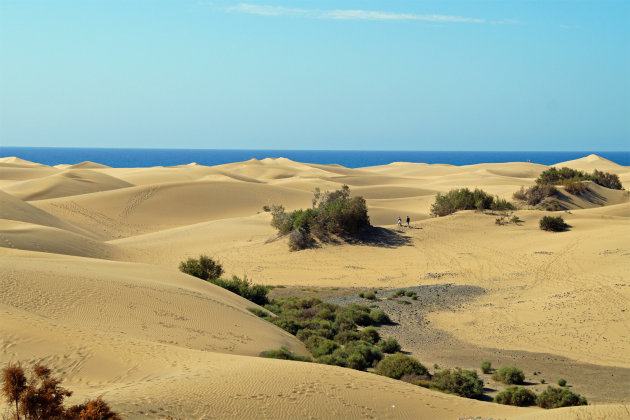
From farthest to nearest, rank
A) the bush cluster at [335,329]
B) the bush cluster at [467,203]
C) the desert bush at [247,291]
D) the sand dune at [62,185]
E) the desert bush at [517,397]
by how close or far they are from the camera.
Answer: the sand dune at [62,185], the bush cluster at [467,203], the desert bush at [247,291], the bush cluster at [335,329], the desert bush at [517,397]

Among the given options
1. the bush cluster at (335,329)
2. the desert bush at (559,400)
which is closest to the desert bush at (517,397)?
the desert bush at (559,400)

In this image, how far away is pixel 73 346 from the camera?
10.4m

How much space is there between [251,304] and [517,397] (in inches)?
398

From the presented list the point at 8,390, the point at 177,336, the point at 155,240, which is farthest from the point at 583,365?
the point at 155,240

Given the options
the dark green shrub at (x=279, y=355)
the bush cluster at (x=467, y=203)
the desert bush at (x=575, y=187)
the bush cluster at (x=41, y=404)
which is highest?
the desert bush at (x=575, y=187)

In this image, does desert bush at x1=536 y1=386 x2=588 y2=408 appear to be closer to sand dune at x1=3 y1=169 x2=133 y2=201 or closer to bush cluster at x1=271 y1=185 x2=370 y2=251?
bush cluster at x1=271 y1=185 x2=370 y2=251

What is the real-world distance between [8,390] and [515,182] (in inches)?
2696

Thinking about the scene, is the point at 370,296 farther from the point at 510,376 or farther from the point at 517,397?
the point at 517,397

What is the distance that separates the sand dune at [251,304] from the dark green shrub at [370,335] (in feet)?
6.63

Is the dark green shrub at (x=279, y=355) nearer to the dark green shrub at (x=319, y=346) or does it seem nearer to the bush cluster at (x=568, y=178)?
the dark green shrub at (x=319, y=346)

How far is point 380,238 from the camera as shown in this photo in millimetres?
33531

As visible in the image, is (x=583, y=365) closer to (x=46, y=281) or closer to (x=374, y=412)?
(x=374, y=412)

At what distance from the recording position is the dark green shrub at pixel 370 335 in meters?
16.7

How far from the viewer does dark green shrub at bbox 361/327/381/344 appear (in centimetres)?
1675
